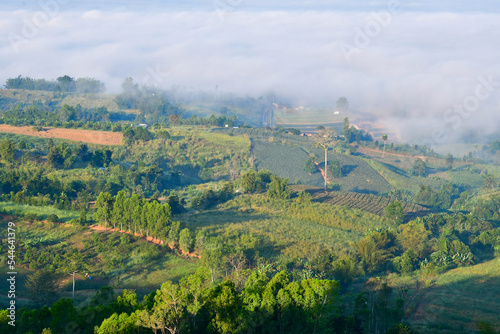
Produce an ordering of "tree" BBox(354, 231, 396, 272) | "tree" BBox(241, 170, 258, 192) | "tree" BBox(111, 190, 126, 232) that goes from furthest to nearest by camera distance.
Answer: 1. "tree" BBox(241, 170, 258, 192)
2. "tree" BBox(111, 190, 126, 232)
3. "tree" BBox(354, 231, 396, 272)

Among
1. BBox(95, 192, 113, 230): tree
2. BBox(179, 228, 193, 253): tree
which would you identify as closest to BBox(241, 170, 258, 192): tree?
BBox(95, 192, 113, 230): tree

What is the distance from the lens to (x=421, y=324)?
29812mm

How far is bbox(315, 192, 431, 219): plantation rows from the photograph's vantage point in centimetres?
6588

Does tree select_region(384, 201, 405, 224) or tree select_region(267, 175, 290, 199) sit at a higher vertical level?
tree select_region(267, 175, 290, 199)

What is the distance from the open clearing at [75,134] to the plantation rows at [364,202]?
1878 inches

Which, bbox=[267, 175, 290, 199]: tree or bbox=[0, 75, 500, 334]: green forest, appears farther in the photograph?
bbox=[267, 175, 290, 199]: tree

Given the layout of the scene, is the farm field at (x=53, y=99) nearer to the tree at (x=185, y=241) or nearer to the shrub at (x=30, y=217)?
the shrub at (x=30, y=217)

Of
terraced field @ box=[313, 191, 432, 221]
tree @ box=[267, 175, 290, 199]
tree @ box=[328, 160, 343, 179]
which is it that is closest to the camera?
tree @ box=[267, 175, 290, 199]

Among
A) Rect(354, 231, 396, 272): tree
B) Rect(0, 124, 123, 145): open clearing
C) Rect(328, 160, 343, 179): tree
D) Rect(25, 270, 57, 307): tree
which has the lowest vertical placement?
Rect(354, 231, 396, 272): tree

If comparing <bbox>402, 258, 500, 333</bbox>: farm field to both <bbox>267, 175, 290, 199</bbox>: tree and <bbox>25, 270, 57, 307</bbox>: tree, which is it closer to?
<bbox>25, 270, 57, 307</bbox>: tree

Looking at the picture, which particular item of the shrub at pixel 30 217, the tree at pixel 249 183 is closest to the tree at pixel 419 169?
the tree at pixel 249 183

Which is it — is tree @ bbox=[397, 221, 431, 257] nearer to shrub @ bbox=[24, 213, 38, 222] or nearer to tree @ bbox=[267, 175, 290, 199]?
tree @ bbox=[267, 175, 290, 199]

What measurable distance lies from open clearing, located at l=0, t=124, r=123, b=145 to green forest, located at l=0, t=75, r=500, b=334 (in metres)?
2.07

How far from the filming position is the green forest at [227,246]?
24375 millimetres
